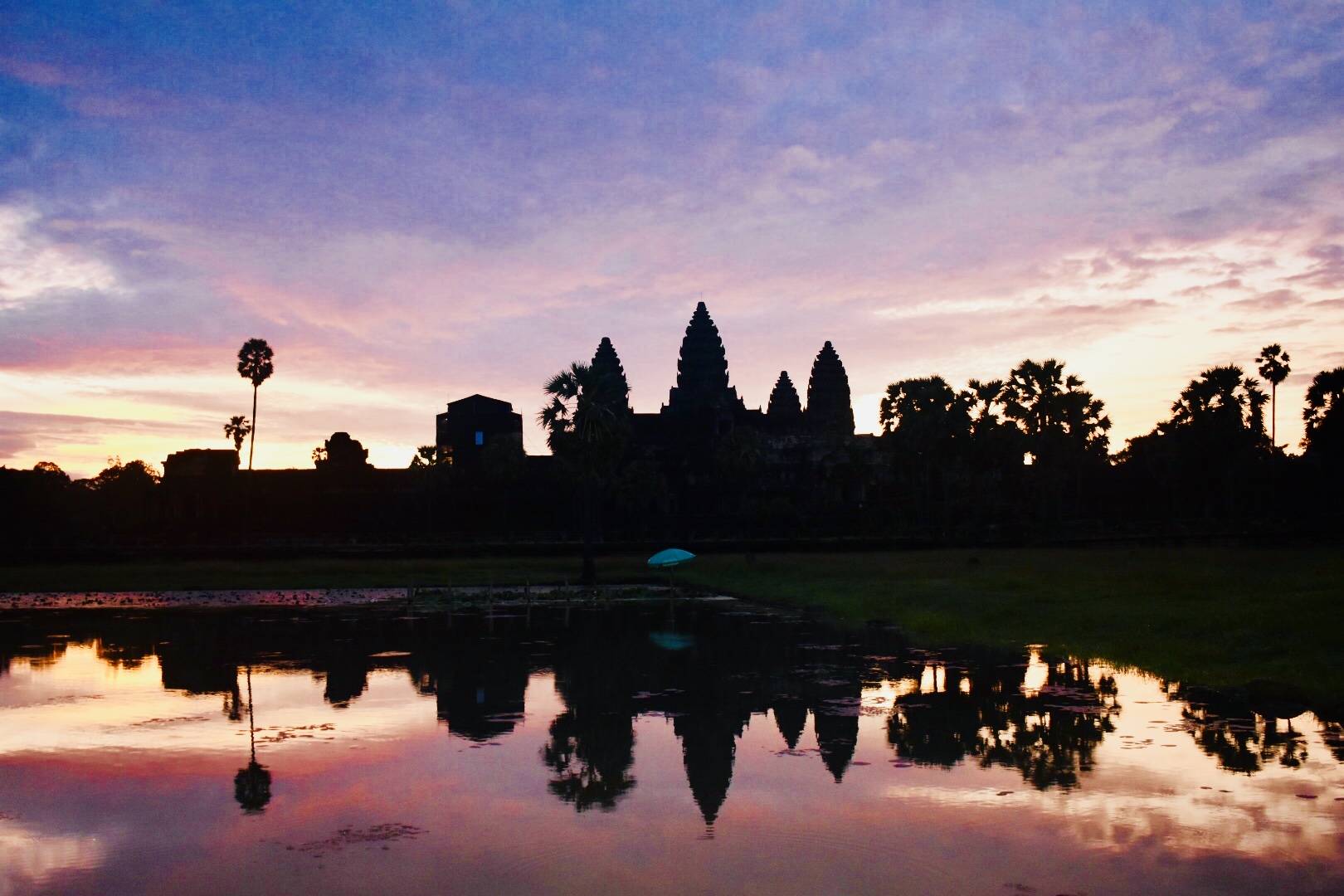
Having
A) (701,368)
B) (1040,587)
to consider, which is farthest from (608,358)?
(1040,587)

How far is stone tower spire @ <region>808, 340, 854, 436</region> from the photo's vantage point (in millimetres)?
117000

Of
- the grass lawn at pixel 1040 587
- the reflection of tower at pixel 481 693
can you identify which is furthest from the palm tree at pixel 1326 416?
the reflection of tower at pixel 481 693

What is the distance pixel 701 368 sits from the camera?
368 feet

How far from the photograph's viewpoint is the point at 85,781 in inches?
517

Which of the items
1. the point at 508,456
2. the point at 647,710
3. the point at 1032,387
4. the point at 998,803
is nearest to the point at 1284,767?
the point at 998,803

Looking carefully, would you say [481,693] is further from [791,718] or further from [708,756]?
[708,756]

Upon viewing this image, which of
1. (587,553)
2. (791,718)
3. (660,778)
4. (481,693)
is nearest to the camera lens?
(660,778)

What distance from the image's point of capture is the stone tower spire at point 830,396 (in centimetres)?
11700

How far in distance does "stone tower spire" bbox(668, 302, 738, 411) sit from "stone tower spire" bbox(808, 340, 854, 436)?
29.2ft

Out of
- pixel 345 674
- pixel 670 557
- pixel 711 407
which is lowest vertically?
pixel 345 674

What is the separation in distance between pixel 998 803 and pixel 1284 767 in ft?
11.6

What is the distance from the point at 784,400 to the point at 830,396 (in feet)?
19.0

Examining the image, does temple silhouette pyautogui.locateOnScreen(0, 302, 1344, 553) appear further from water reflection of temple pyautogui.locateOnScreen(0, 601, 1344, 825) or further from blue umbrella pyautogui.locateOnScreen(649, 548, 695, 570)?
water reflection of temple pyautogui.locateOnScreen(0, 601, 1344, 825)

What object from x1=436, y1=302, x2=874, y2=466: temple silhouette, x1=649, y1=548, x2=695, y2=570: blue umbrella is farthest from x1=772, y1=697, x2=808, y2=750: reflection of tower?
x1=436, y1=302, x2=874, y2=466: temple silhouette
